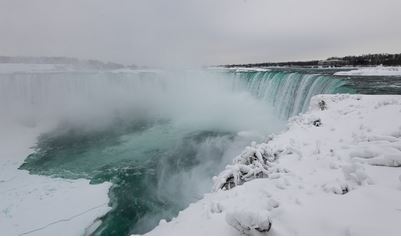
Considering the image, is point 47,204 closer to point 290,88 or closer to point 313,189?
point 313,189

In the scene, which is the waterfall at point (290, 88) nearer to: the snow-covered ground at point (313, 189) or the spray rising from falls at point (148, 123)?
the spray rising from falls at point (148, 123)

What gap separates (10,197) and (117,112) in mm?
23941

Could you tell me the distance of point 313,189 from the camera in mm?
3686

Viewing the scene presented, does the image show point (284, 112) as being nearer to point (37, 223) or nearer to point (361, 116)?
point (361, 116)

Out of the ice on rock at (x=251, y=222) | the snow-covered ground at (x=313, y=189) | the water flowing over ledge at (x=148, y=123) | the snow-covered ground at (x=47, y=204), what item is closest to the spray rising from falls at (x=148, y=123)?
the water flowing over ledge at (x=148, y=123)

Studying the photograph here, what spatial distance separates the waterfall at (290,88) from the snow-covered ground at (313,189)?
10.2 metres

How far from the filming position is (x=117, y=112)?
34.6 metres

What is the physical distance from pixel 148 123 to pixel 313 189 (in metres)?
25.2

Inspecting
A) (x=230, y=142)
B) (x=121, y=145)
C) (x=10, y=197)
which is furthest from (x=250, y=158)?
(x=121, y=145)

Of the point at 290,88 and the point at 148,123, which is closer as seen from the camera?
the point at 290,88

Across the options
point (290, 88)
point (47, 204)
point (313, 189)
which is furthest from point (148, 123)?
point (313, 189)

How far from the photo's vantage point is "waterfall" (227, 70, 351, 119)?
54.0 ft

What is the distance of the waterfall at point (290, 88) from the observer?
648 inches

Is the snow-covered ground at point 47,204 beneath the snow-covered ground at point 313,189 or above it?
beneath
